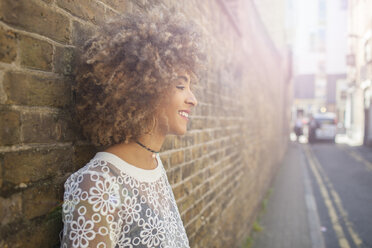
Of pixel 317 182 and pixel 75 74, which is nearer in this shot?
pixel 75 74

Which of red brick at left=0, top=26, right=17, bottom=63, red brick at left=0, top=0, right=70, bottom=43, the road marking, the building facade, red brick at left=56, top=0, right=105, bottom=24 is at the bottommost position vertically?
the road marking

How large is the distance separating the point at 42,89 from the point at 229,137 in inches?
123

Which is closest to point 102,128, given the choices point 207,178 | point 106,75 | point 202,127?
point 106,75

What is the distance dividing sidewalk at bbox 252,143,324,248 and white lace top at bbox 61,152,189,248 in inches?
162

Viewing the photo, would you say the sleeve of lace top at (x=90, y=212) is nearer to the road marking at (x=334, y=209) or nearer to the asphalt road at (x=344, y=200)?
the asphalt road at (x=344, y=200)

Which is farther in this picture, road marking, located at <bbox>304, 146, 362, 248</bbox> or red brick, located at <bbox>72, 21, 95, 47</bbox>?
road marking, located at <bbox>304, 146, 362, 248</bbox>

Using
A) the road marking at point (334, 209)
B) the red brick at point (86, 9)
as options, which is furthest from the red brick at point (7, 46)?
the road marking at point (334, 209)

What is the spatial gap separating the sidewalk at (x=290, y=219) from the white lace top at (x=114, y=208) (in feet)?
13.5

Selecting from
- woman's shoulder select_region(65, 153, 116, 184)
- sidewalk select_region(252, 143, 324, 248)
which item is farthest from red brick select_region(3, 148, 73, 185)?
sidewalk select_region(252, 143, 324, 248)

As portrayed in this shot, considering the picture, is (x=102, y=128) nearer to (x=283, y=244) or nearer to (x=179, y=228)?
(x=179, y=228)

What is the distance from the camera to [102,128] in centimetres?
118

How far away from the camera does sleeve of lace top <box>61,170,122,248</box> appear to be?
0.92 metres

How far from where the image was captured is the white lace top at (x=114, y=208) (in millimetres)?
929

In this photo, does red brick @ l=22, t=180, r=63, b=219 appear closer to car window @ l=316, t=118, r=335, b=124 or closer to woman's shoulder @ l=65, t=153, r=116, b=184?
woman's shoulder @ l=65, t=153, r=116, b=184
